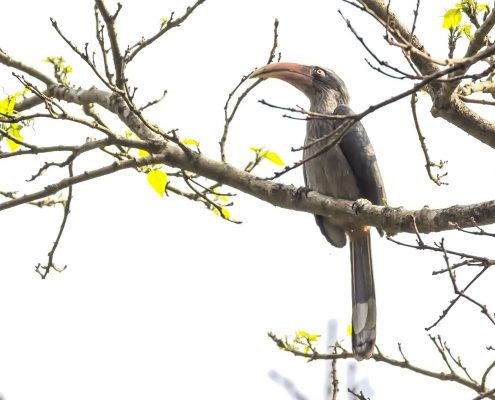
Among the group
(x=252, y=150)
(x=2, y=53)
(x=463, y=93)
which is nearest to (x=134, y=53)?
(x=252, y=150)

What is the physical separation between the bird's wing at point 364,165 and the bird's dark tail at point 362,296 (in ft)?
0.98

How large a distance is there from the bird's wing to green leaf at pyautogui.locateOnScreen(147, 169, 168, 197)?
2.21 metres

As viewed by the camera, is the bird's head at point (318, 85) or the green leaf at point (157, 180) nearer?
the green leaf at point (157, 180)

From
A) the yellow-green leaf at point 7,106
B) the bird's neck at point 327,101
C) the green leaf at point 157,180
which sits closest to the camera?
the green leaf at point 157,180

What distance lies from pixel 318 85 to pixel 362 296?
75.1 inches

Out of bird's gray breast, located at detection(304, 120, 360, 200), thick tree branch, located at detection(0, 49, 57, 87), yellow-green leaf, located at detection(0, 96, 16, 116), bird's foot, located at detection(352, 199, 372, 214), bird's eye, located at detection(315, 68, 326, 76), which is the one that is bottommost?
bird's foot, located at detection(352, 199, 372, 214)

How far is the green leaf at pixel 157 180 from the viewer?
13.9 feet

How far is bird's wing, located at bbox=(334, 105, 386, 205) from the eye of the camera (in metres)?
6.11

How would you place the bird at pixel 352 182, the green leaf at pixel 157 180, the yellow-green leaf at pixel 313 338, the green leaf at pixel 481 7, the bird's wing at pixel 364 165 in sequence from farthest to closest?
the bird's wing at pixel 364 165, the bird at pixel 352 182, the yellow-green leaf at pixel 313 338, the green leaf at pixel 157 180, the green leaf at pixel 481 7

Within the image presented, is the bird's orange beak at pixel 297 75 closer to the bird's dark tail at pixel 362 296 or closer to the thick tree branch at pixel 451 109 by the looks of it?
the bird's dark tail at pixel 362 296

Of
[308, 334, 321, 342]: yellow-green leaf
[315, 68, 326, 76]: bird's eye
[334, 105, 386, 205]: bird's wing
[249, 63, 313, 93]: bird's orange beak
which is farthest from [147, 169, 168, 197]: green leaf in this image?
[315, 68, 326, 76]: bird's eye

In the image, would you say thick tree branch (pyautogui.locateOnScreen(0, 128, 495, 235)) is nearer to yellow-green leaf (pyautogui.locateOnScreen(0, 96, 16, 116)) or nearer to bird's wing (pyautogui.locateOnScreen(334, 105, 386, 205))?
yellow-green leaf (pyautogui.locateOnScreen(0, 96, 16, 116))

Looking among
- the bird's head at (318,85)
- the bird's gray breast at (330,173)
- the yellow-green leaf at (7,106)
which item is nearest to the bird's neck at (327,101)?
the bird's head at (318,85)

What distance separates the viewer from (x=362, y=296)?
19.4ft
